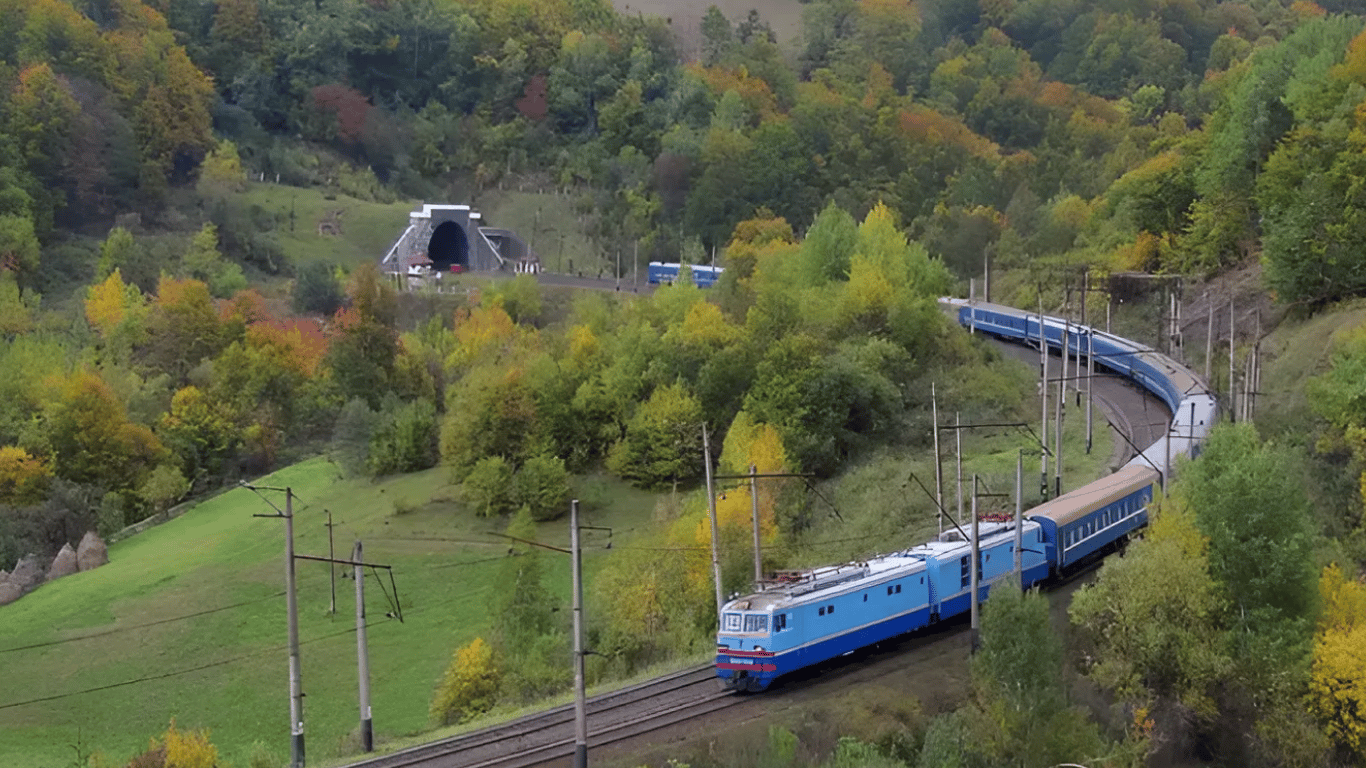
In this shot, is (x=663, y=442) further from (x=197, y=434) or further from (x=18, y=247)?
(x=18, y=247)

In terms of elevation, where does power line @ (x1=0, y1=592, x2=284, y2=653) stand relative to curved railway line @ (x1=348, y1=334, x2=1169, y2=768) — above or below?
Result: below

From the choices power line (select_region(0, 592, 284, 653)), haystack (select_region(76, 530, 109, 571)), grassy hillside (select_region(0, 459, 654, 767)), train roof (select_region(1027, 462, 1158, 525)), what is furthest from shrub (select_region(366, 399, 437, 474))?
train roof (select_region(1027, 462, 1158, 525))

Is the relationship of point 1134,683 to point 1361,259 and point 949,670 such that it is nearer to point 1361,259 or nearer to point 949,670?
point 949,670

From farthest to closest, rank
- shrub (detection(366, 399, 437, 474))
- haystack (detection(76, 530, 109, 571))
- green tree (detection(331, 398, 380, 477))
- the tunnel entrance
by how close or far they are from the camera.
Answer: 1. the tunnel entrance
2. green tree (detection(331, 398, 380, 477))
3. shrub (detection(366, 399, 437, 474))
4. haystack (detection(76, 530, 109, 571))

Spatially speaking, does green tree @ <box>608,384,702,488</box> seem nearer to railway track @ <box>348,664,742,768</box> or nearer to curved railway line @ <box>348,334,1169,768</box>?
curved railway line @ <box>348,334,1169,768</box>

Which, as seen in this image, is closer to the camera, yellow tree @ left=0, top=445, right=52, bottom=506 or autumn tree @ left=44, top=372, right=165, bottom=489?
yellow tree @ left=0, top=445, right=52, bottom=506

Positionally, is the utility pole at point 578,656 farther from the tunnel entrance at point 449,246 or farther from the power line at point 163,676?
the tunnel entrance at point 449,246

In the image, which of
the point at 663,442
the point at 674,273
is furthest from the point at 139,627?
the point at 674,273
